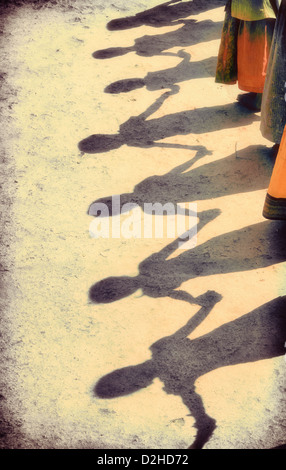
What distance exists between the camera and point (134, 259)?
3.66 meters

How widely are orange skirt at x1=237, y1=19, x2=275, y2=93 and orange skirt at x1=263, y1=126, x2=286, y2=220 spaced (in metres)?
1.26

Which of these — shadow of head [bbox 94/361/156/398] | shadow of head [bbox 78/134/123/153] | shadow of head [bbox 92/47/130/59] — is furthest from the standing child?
shadow of head [bbox 94/361/156/398]

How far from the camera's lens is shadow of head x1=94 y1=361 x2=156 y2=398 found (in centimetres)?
305

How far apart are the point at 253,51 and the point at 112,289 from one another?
2.04 metres

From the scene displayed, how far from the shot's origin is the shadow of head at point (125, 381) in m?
3.05

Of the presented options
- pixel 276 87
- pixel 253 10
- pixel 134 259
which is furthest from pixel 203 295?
pixel 253 10

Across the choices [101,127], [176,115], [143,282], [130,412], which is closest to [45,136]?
[101,127]

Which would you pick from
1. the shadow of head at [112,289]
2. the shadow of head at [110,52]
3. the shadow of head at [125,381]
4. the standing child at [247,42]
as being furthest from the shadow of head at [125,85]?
the shadow of head at [125,381]

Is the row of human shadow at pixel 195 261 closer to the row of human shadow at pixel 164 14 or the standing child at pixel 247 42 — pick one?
the standing child at pixel 247 42

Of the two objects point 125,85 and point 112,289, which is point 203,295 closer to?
point 112,289

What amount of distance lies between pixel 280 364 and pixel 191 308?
0.59m

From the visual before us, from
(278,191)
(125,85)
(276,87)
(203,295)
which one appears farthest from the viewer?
(125,85)

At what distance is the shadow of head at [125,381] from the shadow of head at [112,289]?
48 cm

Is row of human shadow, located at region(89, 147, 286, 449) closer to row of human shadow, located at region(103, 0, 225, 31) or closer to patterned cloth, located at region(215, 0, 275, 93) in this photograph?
patterned cloth, located at region(215, 0, 275, 93)
